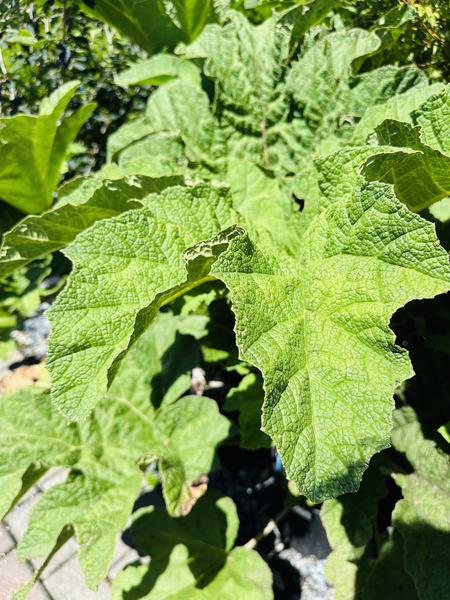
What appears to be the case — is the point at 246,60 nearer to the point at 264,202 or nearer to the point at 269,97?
the point at 269,97

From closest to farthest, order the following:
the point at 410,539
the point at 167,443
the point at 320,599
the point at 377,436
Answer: the point at 377,436 → the point at 410,539 → the point at 167,443 → the point at 320,599

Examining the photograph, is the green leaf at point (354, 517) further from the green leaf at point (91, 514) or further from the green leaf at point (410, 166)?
the green leaf at point (410, 166)

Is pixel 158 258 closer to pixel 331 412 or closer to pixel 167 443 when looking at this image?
pixel 331 412

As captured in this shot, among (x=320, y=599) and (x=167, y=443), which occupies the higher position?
(x=167, y=443)

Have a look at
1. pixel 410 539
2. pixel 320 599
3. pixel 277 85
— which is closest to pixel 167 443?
pixel 410 539

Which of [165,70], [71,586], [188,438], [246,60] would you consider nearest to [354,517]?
[188,438]

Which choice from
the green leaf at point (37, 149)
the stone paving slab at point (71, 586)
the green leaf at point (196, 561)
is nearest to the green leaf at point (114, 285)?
the green leaf at point (37, 149)
